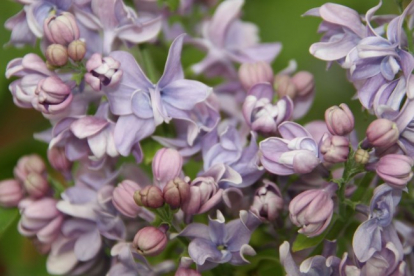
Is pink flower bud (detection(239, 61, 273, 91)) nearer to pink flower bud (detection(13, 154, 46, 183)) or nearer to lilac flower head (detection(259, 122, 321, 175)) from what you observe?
lilac flower head (detection(259, 122, 321, 175))

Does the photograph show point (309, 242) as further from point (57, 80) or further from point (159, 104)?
point (57, 80)

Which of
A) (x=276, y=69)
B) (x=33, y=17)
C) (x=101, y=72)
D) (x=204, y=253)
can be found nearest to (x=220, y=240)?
(x=204, y=253)

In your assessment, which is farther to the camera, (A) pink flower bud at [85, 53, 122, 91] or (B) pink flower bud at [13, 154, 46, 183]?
(B) pink flower bud at [13, 154, 46, 183]

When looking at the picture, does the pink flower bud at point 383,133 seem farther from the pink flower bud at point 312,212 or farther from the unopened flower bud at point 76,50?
the unopened flower bud at point 76,50

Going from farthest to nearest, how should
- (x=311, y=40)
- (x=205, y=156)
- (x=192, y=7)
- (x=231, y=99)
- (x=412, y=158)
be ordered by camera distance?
1. (x=311, y=40)
2. (x=192, y=7)
3. (x=231, y=99)
4. (x=205, y=156)
5. (x=412, y=158)

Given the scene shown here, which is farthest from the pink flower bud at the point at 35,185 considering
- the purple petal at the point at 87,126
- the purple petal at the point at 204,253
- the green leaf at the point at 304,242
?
the green leaf at the point at 304,242

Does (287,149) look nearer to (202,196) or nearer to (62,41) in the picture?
(202,196)

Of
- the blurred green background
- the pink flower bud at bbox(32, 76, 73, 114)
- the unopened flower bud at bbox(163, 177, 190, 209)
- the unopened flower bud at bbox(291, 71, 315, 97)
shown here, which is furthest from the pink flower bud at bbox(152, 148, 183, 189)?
the blurred green background

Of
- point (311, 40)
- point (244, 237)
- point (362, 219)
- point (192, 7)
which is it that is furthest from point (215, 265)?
point (311, 40)
